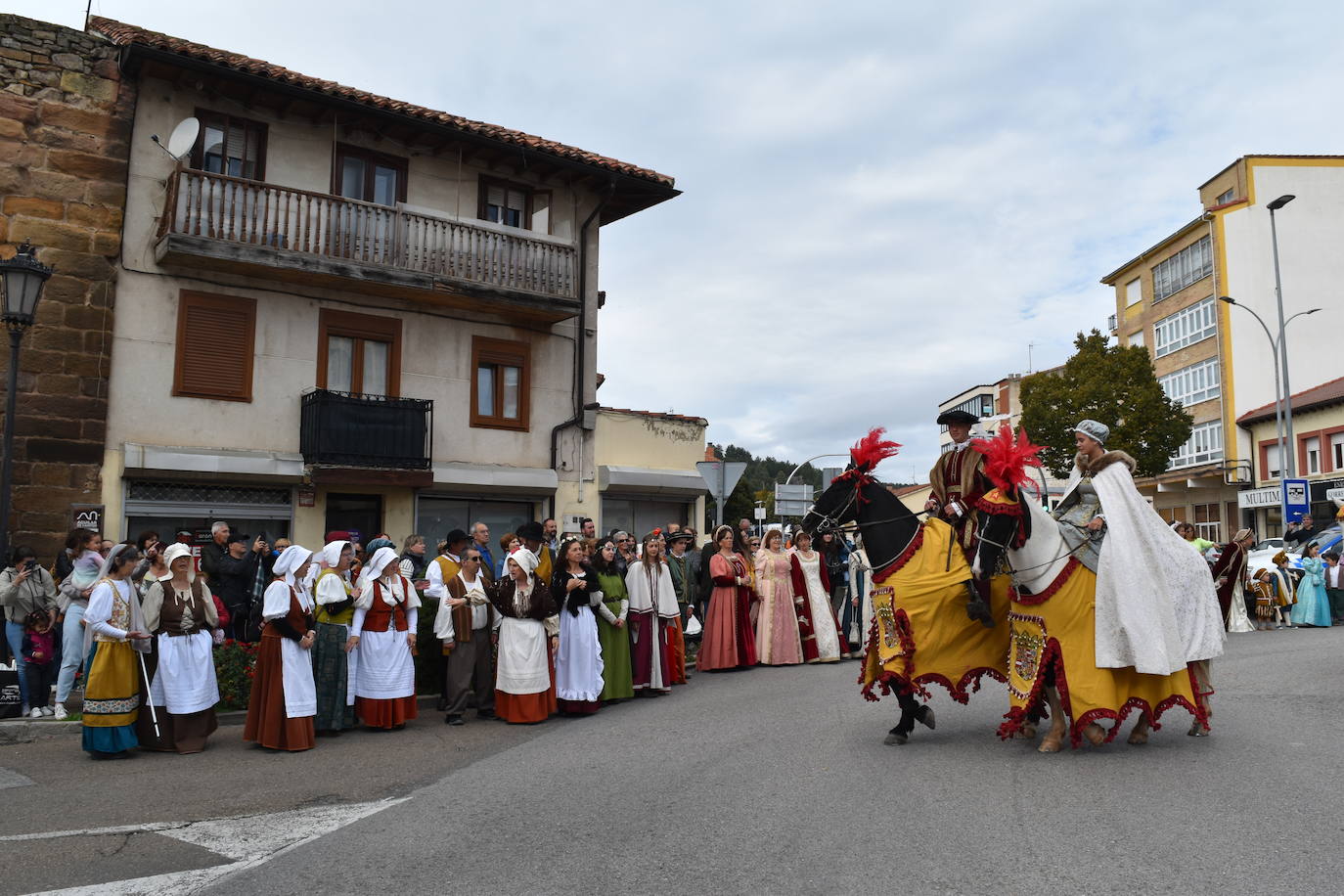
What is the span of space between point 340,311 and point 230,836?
44.5 ft

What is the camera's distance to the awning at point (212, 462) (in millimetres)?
15836

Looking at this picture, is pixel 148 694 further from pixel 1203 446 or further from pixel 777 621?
pixel 1203 446

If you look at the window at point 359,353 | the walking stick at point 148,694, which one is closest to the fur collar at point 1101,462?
the walking stick at point 148,694

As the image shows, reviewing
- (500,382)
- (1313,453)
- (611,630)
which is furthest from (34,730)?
(1313,453)

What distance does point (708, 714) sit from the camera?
33.2ft

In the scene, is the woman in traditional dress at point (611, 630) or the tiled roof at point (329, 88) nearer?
the woman in traditional dress at point (611, 630)

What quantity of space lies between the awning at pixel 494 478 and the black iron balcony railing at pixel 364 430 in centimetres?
61

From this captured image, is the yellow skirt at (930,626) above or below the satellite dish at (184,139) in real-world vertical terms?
below

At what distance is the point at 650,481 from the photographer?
22.3 m

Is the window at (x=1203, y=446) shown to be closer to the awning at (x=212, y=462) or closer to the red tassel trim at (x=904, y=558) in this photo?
the awning at (x=212, y=462)

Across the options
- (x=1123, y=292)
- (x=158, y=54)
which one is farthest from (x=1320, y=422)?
(x=158, y=54)

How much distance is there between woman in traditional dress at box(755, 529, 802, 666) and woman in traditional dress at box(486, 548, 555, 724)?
4.93 m

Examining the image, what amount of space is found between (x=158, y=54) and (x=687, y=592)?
11566 millimetres

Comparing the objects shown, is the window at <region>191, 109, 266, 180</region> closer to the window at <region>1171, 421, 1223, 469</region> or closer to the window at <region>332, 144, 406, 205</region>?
the window at <region>332, 144, 406, 205</region>
